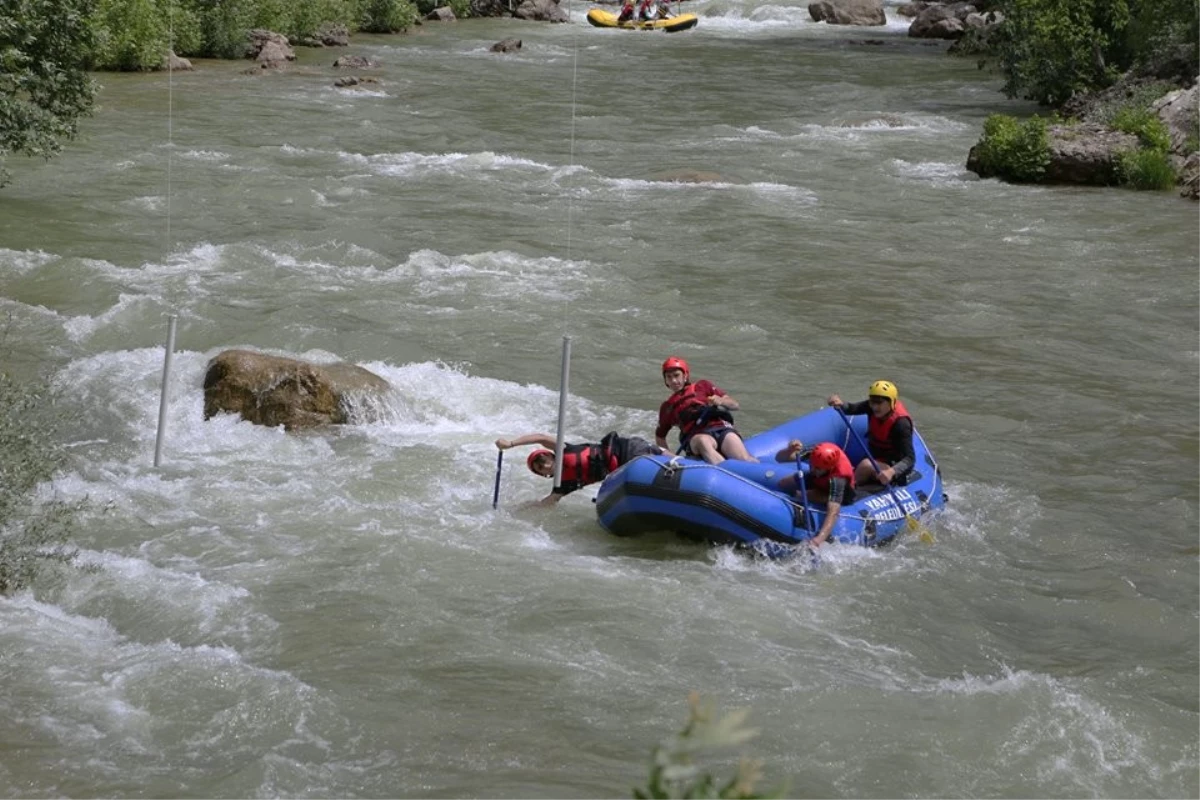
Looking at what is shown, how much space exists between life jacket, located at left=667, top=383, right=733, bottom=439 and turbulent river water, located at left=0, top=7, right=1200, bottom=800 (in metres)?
0.86

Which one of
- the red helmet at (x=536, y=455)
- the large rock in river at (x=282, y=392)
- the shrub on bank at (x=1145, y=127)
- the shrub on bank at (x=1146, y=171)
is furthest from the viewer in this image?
the shrub on bank at (x=1145, y=127)

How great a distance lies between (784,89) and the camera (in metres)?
31.0

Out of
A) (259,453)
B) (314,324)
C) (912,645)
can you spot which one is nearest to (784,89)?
(314,324)

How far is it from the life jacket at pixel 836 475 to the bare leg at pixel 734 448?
1.91 ft

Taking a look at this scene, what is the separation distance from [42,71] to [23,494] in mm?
8288

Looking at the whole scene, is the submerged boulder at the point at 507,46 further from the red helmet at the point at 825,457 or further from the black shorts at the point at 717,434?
the red helmet at the point at 825,457

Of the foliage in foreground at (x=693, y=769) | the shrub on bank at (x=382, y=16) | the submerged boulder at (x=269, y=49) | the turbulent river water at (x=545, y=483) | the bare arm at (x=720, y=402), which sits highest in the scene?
the shrub on bank at (x=382, y=16)

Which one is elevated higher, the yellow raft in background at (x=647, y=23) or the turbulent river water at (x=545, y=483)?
the yellow raft in background at (x=647, y=23)

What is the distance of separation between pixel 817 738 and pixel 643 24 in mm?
36345

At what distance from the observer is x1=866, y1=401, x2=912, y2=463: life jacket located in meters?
10.6

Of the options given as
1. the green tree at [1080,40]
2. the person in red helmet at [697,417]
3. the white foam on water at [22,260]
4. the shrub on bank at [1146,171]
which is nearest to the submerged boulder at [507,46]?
the green tree at [1080,40]

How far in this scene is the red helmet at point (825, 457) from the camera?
973 cm

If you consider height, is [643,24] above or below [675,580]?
above

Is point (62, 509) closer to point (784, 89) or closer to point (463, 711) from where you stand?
point (463, 711)
